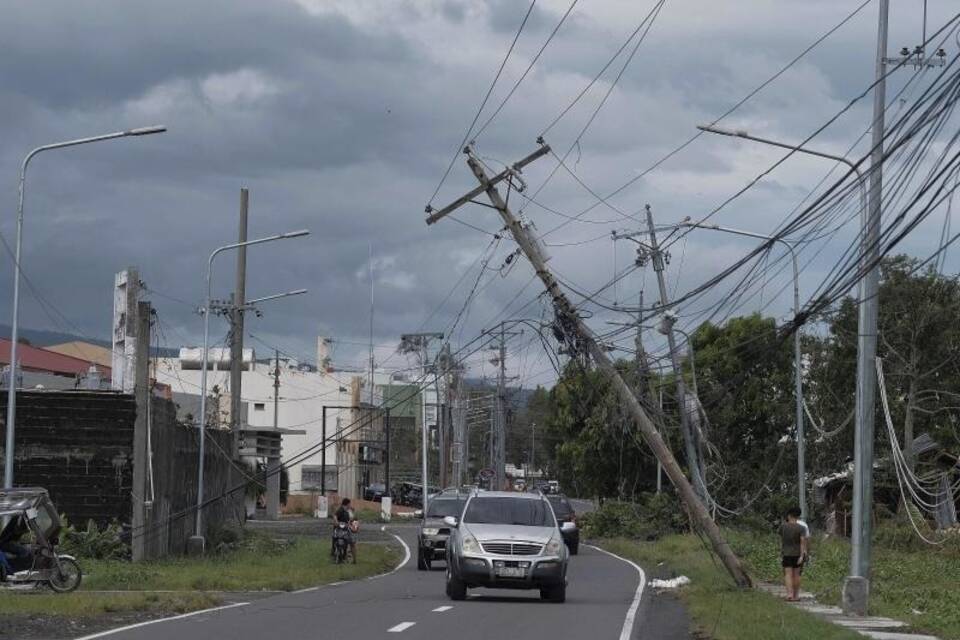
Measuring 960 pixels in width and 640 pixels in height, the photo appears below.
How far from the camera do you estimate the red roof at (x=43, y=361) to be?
6888cm

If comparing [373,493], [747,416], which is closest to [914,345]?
[747,416]

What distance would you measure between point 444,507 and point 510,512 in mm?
11817

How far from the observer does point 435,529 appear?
3638 centimetres

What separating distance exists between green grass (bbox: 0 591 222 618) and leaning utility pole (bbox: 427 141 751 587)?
27.5ft

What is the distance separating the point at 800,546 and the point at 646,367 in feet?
26.0

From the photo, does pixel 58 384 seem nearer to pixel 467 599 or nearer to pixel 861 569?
pixel 467 599

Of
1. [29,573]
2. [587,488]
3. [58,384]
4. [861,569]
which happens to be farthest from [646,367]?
[587,488]

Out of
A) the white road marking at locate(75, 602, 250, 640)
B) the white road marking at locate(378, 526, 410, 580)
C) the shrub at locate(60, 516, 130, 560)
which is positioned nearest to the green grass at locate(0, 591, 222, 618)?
the white road marking at locate(75, 602, 250, 640)

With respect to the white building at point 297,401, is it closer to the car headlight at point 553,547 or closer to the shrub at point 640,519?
the shrub at point 640,519

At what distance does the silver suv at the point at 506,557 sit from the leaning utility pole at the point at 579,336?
3.55 m

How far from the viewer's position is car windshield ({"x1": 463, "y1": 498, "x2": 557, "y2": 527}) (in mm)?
25816

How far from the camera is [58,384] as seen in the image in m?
58.2

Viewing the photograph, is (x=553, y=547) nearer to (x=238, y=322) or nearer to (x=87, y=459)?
(x=87, y=459)

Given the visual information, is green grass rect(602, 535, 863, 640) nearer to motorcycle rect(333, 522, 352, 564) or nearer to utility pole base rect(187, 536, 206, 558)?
motorcycle rect(333, 522, 352, 564)
